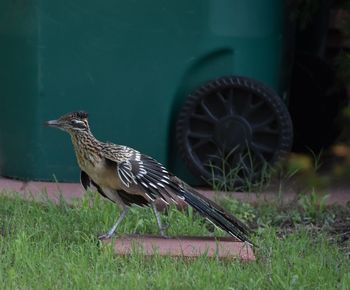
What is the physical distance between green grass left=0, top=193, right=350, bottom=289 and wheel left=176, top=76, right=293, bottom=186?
0.76 m

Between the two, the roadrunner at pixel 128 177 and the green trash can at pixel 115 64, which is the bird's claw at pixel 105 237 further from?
the green trash can at pixel 115 64

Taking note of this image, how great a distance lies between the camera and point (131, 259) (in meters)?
4.78

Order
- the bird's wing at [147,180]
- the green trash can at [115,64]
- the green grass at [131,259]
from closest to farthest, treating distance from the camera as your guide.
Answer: the green grass at [131,259], the bird's wing at [147,180], the green trash can at [115,64]

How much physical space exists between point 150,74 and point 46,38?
2.28 ft

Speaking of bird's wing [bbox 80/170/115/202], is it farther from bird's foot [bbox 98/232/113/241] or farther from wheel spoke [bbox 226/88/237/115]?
wheel spoke [bbox 226/88/237/115]

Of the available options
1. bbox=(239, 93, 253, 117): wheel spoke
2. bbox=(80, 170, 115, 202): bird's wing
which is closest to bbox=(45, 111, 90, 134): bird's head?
bbox=(80, 170, 115, 202): bird's wing

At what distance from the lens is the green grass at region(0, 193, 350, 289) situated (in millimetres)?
4477

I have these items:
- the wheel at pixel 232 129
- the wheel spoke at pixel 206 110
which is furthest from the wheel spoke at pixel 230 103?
the wheel spoke at pixel 206 110

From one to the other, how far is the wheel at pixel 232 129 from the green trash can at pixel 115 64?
11cm

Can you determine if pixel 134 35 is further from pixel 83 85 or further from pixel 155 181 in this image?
pixel 155 181

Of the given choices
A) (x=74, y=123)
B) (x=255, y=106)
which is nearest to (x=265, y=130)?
(x=255, y=106)

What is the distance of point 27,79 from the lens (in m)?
6.48

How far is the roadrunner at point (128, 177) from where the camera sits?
4973 mm

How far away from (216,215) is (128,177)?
1.56ft
